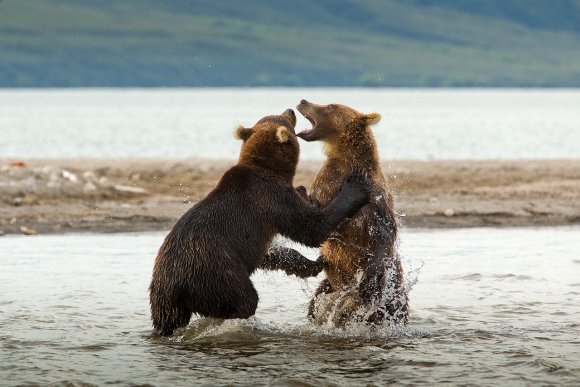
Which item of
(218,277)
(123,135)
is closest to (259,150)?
(218,277)

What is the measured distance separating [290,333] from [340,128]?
154 centimetres

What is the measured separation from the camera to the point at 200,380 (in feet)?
21.6

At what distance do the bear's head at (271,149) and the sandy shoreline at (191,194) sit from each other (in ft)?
21.9

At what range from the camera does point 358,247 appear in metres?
8.09

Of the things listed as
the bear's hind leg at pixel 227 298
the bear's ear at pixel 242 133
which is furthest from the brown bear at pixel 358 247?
the bear's hind leg at pixel 227 298

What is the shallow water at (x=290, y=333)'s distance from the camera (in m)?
6.80

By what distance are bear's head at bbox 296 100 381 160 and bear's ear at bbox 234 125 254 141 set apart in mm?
469

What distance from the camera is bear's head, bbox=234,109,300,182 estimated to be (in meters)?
7.72

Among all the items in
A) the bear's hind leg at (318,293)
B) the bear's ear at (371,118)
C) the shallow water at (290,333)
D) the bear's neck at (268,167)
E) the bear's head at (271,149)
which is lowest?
the shallow water at (290,333)

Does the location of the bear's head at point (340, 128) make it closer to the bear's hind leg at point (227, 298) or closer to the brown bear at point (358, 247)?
the brown bear at point (358, 247)

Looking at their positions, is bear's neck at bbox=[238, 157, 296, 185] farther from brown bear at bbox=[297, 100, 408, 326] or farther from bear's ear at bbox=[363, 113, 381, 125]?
bear's ear at bbox=[363, 113, 381, 125]

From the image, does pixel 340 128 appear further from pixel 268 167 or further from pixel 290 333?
pixel 290 333

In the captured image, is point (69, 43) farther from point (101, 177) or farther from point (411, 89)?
point (101, 177)

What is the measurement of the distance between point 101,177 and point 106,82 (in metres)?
170
